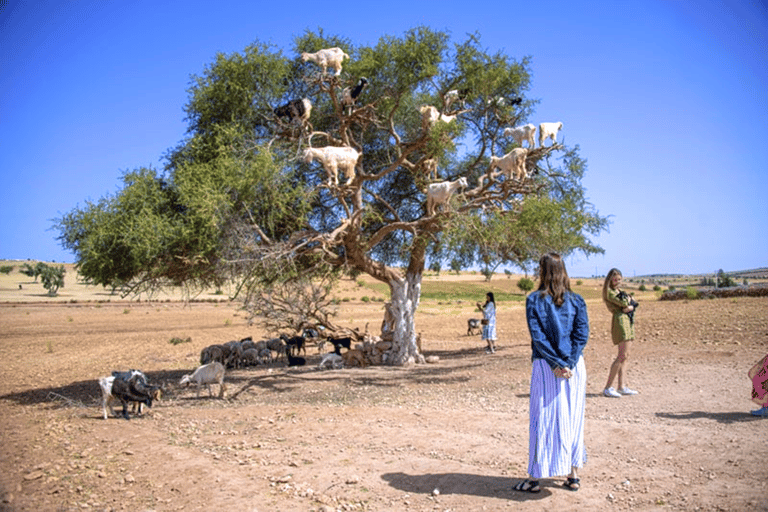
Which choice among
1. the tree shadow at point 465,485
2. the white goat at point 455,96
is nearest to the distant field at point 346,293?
the white goat at point 455,96

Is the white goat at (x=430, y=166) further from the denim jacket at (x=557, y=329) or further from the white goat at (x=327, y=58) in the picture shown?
the denim jacket at (x=557, y=329)

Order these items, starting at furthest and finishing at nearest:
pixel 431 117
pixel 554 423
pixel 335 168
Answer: pixel 431 117
pixel 335 168
pixel 554 423

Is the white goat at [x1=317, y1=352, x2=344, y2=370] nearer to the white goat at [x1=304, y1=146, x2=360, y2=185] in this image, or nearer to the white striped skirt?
the white goat at [x1=304, y1=146, x2=360, y2=185]

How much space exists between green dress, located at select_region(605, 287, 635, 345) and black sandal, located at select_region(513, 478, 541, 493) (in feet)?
15.7

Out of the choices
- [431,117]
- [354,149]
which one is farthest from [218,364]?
[431,117]

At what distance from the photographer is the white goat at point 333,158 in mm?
11951

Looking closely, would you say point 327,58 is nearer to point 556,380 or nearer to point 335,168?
point 335,168

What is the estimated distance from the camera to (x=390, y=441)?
25.3 feet

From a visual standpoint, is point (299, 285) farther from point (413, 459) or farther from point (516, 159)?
point (413, 459)

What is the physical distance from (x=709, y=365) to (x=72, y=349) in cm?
2182

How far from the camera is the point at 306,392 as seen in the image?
12.4m

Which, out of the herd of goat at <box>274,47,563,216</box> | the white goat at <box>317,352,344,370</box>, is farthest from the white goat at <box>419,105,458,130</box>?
the white goat at <box>317,352,344,370</box>

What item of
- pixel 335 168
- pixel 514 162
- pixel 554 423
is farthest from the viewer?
pixel 514 162

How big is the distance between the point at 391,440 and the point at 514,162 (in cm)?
790
